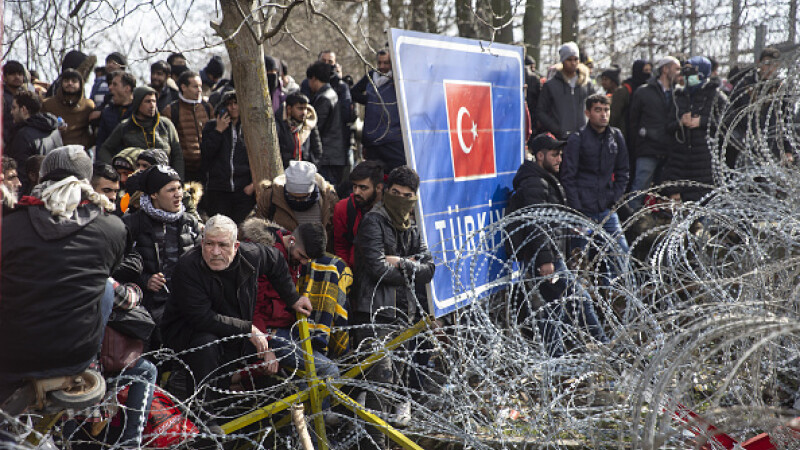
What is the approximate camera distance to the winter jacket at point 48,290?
3416mm

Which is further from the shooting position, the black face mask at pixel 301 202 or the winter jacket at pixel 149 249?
the black face mask at pixel 301 202

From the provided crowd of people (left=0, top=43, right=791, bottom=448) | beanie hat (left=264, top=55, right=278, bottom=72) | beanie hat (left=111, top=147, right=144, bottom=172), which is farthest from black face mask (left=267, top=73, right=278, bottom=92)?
beanie hat (left=111, top=147, right=144, bottom=172)

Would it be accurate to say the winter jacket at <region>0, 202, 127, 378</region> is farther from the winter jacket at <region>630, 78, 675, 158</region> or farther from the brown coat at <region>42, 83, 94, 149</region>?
the winter jacket at <region>630, 78, 675, 158</region>

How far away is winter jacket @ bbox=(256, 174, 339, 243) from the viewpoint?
5.68 metres

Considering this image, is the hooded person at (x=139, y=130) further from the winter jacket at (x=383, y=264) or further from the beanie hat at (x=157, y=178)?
the winter jacket at (x=383, y=264)

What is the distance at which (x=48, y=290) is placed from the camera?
3.47m

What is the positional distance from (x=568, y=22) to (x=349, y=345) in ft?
26.7

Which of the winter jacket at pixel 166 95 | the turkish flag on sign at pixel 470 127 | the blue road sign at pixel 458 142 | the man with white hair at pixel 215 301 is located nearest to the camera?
the man with white hair at pixel 215 301

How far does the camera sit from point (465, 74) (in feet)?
18.7

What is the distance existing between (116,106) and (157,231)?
3.07 m

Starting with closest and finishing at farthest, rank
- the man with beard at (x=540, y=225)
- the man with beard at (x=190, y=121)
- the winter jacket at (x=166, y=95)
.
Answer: the man with beard at (x=540, y=225) → the man with beard at (x=190, y=121) → the winter jacket at (x=166, y=95)

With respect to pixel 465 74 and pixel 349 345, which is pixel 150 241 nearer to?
pixel 349 345

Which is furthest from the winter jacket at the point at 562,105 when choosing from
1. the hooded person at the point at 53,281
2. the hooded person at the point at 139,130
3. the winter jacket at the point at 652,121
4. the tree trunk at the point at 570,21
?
the hooded person at the point at 53,281

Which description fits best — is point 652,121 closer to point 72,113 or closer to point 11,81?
point 72,113
